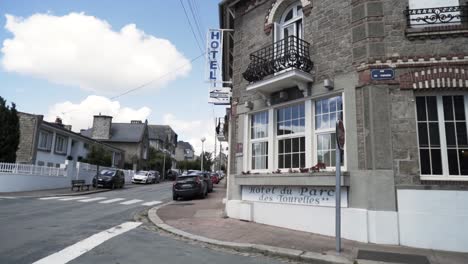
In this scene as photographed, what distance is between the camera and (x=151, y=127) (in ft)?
248

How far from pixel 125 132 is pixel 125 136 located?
1042 mm

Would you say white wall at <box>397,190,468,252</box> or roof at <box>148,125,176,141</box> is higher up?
roof at <box>148,125,176,141</box>

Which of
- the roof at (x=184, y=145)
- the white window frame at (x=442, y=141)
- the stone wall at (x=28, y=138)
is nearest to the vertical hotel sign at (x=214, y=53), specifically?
the white window frame at (x=442, y=141)

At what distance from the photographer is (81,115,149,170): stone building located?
50219 millimetres

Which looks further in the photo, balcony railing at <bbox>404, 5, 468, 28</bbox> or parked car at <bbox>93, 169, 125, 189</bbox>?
parked car at <bbox>93, 169, 125, 189</bbox>

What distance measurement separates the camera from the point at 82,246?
6957 millimetres

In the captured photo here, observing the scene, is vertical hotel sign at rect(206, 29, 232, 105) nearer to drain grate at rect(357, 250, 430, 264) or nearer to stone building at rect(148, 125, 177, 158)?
drain grate at rect(357, 250, 430, 264)

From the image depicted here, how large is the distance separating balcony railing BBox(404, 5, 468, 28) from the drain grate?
5.35 m

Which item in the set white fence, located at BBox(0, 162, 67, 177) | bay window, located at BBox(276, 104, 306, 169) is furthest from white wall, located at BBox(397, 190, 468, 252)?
white fence, located at BBox(0, 162, 67, 177)

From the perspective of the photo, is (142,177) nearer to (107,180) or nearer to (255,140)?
(107,180)

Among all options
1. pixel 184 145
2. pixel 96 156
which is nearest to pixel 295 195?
pixel 96 156

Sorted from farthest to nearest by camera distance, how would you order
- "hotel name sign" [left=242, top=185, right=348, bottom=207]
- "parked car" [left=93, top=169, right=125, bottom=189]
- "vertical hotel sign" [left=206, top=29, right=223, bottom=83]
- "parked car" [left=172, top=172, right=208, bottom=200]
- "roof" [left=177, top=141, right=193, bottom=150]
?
"roof" [left=177, top=141, right=193, bottom=150], "parked car" [left=93, top=169, right=125, bottom=189], "parked car" [left=172, top=172, right=208, bottom=200], "vertical hotel sign" [left=206, top=29, right=223, bottom=83], "hotel name sign" [left=242, top=185, right=348, bottom=207]

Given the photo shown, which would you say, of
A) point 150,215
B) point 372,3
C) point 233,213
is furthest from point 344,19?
point 150,215

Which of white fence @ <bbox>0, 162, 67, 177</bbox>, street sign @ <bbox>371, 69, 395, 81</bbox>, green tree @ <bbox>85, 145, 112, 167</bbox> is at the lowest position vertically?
white fence @ <bbox>0, 162, 67, 177</bbox>
